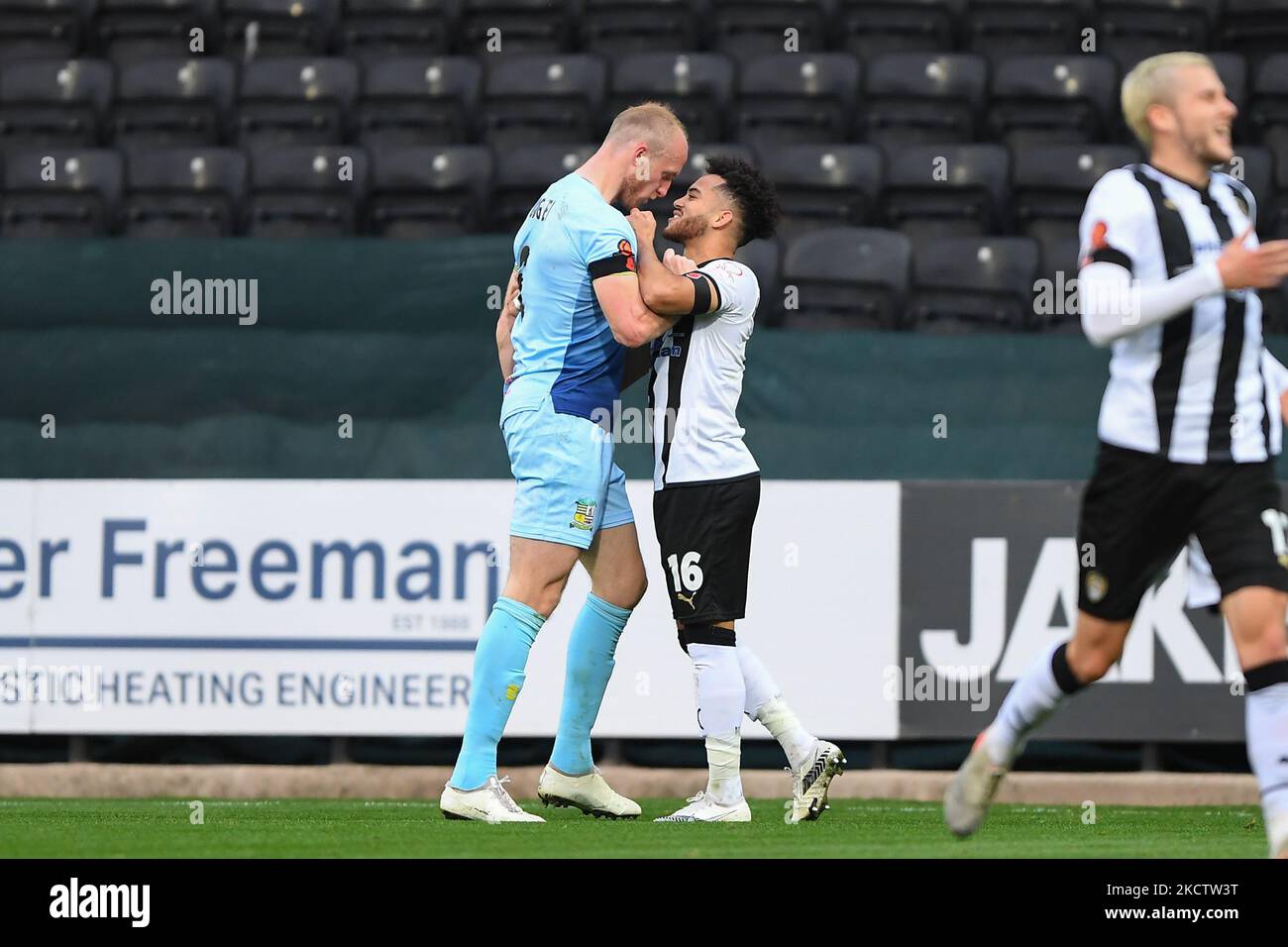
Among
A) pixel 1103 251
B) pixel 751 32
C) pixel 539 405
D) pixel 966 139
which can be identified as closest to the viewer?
pixel 1103 251

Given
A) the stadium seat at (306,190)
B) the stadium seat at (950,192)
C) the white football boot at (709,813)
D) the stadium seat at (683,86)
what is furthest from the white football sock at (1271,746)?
the stadium seat at (683,86)

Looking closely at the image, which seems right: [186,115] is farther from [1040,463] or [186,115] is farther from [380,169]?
[1040,463]

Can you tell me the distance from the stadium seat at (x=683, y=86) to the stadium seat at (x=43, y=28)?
3938 mm

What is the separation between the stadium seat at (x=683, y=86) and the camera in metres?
11.9

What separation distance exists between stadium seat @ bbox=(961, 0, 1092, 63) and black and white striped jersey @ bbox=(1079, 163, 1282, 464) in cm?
826

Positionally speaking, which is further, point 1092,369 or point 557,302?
point 1092,369

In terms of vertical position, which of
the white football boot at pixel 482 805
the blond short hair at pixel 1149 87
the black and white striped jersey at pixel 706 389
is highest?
the blond short hair at pixel 1149 87

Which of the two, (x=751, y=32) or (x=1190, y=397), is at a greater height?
(x=751, y=32)
